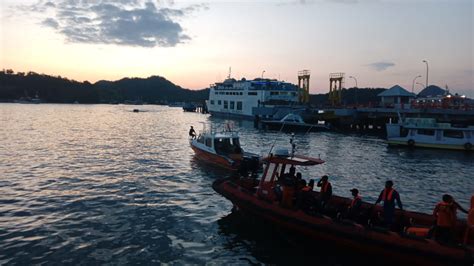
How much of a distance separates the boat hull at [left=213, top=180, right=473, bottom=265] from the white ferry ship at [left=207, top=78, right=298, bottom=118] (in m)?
72.0

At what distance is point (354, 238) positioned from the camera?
467 inches

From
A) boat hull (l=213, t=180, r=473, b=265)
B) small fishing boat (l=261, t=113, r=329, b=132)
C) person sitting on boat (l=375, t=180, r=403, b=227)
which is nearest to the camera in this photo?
boat hull (l=213, t=180, r=473, b=265)

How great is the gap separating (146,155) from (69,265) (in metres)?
22.4

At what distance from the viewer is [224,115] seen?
4099 inches

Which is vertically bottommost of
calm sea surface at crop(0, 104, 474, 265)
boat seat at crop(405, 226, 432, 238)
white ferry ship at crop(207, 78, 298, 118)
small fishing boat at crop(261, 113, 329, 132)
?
calm sea surface at crop(0, 104, 474, 265)

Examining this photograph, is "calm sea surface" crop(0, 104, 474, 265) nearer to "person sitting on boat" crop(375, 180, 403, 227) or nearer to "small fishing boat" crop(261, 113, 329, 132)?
"person sitting on boat" crop(375, 180, 403, 227)

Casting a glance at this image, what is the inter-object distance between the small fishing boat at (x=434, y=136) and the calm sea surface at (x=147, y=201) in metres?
5.08

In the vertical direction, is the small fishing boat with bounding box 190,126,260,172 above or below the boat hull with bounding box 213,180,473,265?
above

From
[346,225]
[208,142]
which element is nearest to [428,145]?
[208,142]

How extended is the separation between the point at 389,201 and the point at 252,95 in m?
79.0

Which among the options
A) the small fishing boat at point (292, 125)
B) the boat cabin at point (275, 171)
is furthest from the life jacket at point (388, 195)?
the small fishing boat at point (292, 125)

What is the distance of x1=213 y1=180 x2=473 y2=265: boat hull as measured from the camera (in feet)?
33.5

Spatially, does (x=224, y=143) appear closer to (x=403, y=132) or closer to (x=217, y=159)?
(x=217, y=159)

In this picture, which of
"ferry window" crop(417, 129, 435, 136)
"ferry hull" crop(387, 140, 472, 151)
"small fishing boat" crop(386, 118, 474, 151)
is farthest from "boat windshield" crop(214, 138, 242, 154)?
"ferry window" crop(417, 129, 435, 136)
